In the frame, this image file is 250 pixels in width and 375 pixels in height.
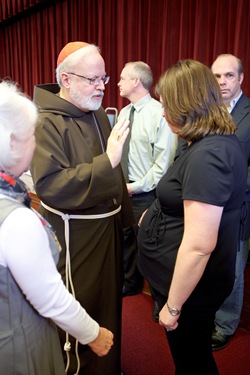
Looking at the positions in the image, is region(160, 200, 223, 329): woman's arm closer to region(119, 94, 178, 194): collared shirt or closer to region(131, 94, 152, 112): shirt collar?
region(119, 94, 178, 194): collared shirt

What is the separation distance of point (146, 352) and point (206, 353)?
0.79 metres

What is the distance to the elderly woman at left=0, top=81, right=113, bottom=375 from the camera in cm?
76

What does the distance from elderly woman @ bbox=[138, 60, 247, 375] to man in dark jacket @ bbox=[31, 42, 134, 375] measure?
264mm

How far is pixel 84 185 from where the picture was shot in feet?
4.41

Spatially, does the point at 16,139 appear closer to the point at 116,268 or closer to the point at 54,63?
the point at 116,268

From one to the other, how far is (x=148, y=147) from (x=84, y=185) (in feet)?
3.69

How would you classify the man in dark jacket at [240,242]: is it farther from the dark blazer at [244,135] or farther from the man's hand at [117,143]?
the man's hand at [117,143]

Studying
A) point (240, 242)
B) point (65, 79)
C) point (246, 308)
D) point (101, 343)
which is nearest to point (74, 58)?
point (65, 79)

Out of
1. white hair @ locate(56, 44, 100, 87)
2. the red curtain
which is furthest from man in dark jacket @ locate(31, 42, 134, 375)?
the red curtain

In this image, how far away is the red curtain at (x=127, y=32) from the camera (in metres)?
2.66

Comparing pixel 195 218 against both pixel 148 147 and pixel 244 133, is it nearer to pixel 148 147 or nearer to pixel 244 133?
pixel 244 133

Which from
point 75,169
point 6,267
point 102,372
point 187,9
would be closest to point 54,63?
point 187,9

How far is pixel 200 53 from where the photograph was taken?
284 cm

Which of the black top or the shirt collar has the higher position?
the shirt collar
